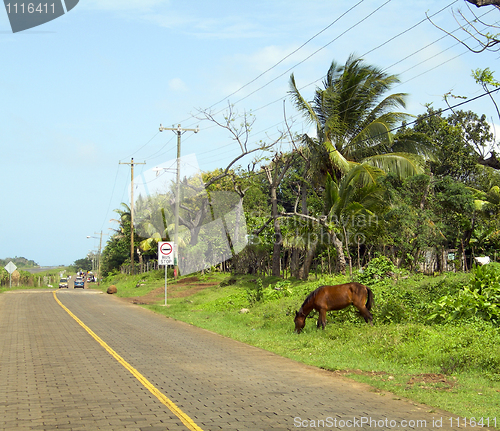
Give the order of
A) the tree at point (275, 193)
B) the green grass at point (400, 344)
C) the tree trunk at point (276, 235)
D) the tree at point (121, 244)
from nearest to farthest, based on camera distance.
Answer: the green grass at point (400, 344)
the tree at point (275, 193)
the tree trunk at point (276, 235)
the tree at point (121, 244)

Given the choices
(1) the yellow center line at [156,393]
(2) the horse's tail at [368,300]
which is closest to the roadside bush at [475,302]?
(2) the horse's tail at [368,300]

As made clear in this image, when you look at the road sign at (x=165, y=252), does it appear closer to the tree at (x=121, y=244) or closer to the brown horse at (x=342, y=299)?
the brown horse at (x=342, y=299)

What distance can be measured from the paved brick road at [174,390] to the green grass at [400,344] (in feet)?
1.97

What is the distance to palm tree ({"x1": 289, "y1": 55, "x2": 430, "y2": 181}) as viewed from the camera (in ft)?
89.8

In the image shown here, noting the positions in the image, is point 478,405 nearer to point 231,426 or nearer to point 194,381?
point 231,426

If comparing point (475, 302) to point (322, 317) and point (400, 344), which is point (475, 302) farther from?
point (322, 317)

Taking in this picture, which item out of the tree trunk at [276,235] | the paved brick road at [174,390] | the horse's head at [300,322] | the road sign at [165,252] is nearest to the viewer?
the paved brick road at [174,390]

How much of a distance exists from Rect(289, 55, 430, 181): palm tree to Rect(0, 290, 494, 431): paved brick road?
52.1 ft

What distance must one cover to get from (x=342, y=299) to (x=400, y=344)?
Answer: 122 inches

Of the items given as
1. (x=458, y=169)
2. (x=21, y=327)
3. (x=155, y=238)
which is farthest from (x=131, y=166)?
(x=21, y=327)

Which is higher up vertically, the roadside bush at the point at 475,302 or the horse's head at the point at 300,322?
the roadside bush at the point at 475,302

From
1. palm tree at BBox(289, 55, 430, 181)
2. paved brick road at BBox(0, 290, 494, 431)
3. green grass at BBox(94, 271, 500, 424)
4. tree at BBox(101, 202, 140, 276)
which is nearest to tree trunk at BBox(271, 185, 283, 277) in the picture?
palm tree at BBox(289, 55, 430, 181)

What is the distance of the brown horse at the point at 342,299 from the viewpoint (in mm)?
14445

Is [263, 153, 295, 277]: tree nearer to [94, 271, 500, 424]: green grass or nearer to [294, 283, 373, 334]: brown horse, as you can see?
[94, 271, 500, 424]: green grass
